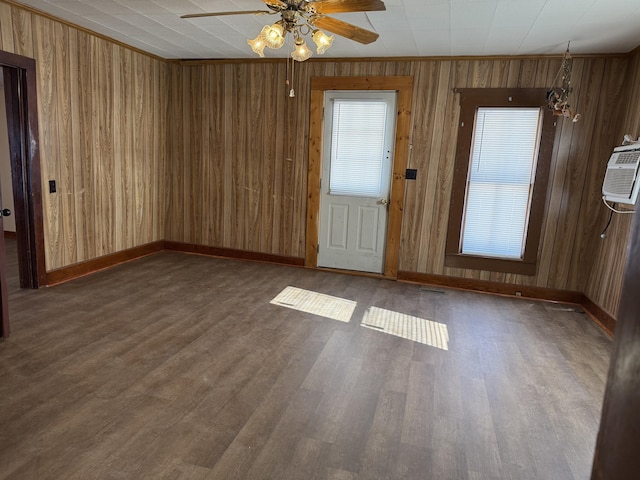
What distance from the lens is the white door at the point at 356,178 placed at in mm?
5043

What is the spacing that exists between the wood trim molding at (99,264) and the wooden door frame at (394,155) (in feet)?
7.23

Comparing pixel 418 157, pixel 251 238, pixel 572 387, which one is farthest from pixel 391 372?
pixel 251 238

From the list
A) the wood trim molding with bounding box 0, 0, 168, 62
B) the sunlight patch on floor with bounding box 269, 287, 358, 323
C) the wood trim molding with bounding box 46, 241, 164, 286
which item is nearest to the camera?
Result: the wood trim molding with bounding box 0, 0, 168, 62

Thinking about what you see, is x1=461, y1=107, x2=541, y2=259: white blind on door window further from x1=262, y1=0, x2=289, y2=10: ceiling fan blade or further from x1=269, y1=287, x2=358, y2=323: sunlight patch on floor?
x1=262, y1=0, x2=289, y2=10: ceiling fan blade

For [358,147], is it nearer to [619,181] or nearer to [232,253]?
[232,253]

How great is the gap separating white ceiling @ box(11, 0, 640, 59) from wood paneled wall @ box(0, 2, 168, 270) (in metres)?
0.26

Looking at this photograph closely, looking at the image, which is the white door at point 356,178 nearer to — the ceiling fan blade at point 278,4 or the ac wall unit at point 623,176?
the ac wall unit at point 623,176

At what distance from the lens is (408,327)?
12.2 ft

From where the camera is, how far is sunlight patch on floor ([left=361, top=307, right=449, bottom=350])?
3.49 metres

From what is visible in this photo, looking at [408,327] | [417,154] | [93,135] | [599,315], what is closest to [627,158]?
[599,315]

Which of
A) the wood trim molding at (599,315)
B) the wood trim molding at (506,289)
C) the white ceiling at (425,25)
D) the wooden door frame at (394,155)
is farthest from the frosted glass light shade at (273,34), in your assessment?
the wood trim molding at (599,315)

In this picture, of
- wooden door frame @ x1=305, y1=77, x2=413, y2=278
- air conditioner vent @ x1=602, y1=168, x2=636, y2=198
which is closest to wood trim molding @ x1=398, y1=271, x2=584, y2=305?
wooden door frame @ x1=305, y1=77, x2=413, y2=278

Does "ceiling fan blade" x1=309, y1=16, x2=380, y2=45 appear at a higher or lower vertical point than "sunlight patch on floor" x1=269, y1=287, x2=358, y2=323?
higher

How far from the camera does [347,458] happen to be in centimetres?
205
